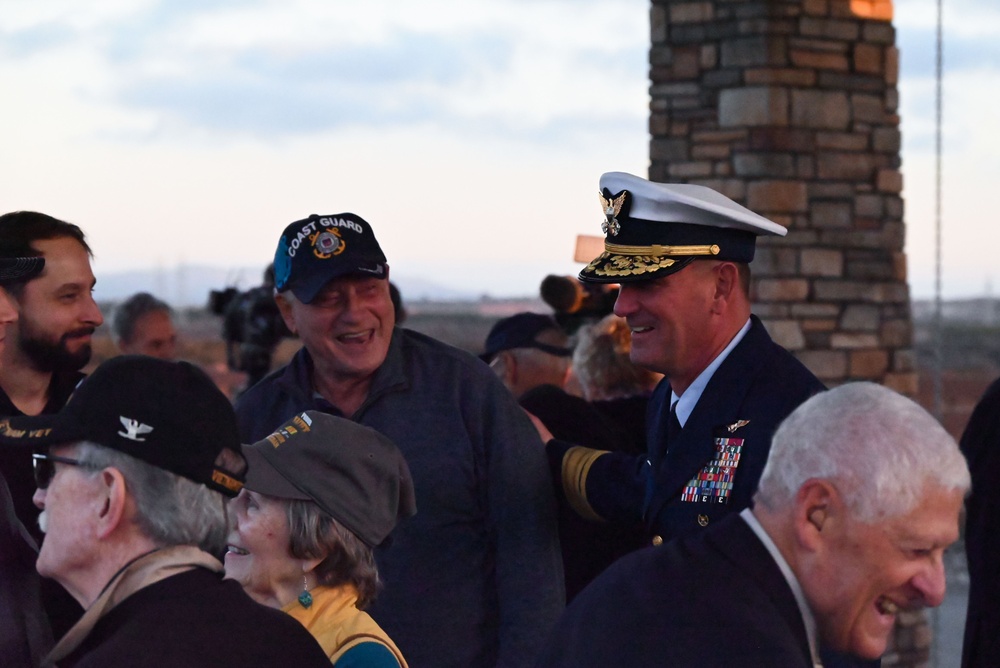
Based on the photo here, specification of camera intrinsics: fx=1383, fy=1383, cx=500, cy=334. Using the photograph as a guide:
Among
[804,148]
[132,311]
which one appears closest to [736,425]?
[132,311]

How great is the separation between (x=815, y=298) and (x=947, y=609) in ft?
6.81

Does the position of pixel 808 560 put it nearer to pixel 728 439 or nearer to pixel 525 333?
pixel 728 439

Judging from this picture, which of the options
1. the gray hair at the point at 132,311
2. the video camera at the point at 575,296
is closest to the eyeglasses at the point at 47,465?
the video camera at the point at 575,296

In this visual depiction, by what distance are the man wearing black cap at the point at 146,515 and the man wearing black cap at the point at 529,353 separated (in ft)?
7.64

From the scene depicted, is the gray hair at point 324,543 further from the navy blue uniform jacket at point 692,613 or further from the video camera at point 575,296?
the video camera at point 575,296

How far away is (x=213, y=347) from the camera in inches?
987

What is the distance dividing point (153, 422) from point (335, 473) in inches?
25.8

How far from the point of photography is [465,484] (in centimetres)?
319

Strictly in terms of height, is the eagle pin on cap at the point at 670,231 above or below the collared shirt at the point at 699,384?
above

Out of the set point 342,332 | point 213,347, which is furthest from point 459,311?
point 342,332

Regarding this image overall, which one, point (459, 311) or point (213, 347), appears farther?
point (459, 311)

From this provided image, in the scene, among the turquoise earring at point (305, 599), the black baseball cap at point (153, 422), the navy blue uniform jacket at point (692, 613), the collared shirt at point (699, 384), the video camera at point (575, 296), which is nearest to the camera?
the navy blue uniform jacket at point (692, 613)

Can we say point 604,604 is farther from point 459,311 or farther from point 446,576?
point 459,311

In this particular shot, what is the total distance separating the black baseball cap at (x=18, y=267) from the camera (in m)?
3.49
